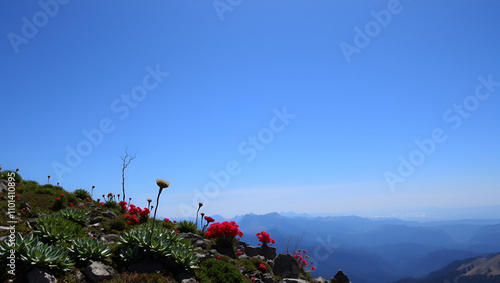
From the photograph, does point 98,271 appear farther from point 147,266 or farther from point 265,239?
point 265,239

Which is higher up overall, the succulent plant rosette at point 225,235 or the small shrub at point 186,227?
the small shrub at point 186,227

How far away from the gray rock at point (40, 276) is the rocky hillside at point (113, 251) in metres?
0.02

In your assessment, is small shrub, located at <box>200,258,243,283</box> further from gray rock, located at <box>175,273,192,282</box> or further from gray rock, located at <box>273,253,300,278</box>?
gray rock, located at <box>273,253,300,278</box>

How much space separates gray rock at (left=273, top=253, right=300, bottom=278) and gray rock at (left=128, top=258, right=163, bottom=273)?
7.98 m

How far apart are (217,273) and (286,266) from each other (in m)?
6.68

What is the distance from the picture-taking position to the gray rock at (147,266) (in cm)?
972

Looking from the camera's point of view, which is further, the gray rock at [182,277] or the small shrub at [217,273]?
the small shrub at [217,273]

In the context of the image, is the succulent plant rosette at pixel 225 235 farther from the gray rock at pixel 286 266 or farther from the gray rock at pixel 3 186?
the gray rock at pixel 3 186

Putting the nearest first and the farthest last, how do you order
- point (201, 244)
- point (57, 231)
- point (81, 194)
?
point (57, 231), point (201, 244), point (81, 194)

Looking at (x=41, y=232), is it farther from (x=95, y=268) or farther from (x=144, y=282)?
(x=144, y=282)

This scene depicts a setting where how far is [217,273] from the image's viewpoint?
1066cm

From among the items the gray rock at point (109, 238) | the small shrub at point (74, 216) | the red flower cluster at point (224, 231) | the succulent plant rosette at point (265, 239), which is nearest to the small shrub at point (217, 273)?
the red flower cluster at point (224, 231)

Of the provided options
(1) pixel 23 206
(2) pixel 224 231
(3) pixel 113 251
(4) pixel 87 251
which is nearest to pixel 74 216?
(1) pixel 23 206

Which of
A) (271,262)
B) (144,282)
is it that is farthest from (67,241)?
(271,262)
